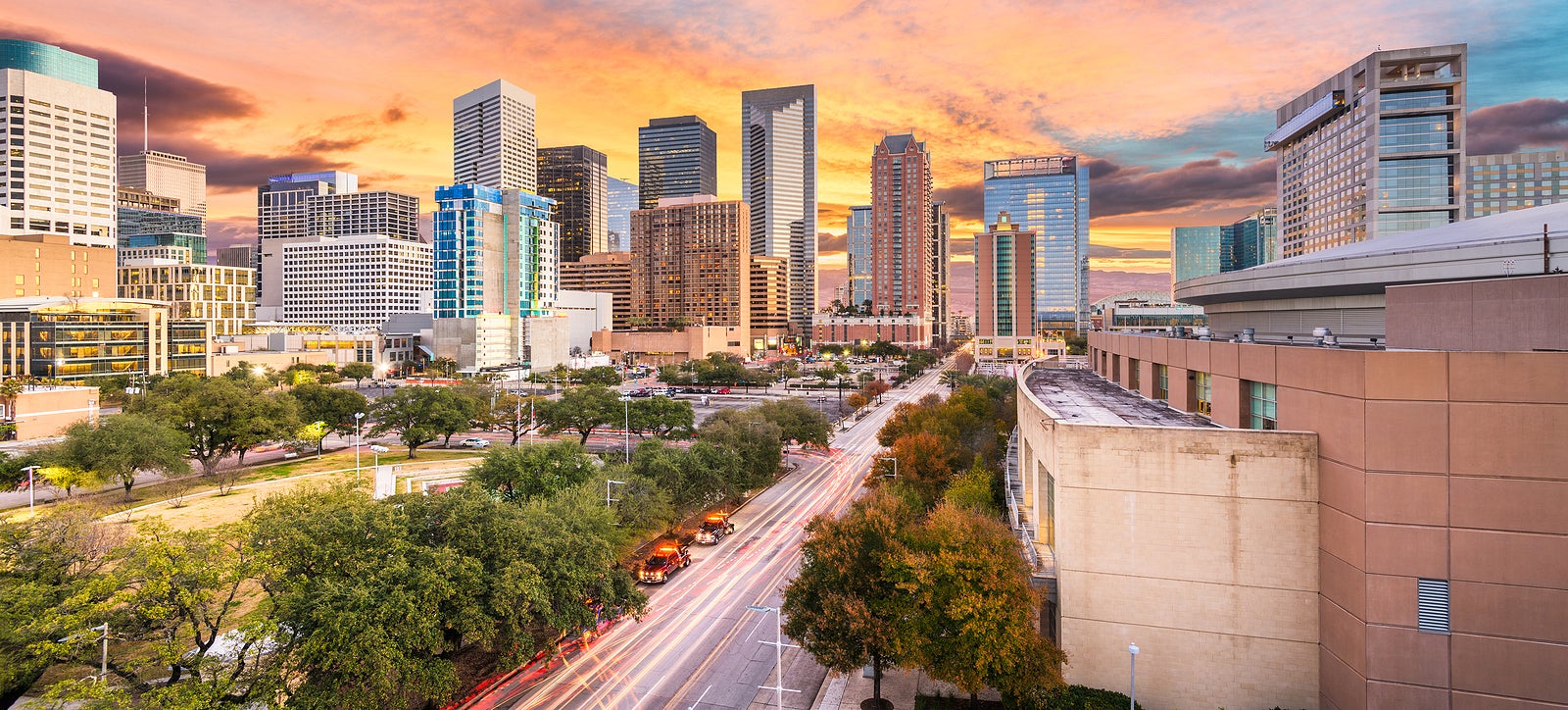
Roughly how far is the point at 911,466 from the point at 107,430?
56174 millimetres

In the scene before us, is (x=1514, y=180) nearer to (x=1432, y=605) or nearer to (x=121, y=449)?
(x=1432, y=605)

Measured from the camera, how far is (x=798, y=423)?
6831 centimetres

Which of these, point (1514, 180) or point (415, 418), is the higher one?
point (1514, 180)

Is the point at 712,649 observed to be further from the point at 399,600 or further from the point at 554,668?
the point at 399,600

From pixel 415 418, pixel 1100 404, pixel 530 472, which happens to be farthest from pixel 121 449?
pixel 1100 404

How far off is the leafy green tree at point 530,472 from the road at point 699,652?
8827 millimetres

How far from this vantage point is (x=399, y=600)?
21250 millimetres

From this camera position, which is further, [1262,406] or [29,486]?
[29,486]

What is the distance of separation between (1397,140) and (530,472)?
375 ft

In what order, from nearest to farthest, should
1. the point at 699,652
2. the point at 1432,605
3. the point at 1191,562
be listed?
the point at 1432,605, the point at 1191,562, the point at 699,652

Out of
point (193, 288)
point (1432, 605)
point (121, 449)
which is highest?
point (193, 288)

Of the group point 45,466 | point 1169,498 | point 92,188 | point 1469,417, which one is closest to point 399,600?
point 1169,498

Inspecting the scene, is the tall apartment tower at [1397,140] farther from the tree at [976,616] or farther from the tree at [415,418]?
the tree at [415,418]

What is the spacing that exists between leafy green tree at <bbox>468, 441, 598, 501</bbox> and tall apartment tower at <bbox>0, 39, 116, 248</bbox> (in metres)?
175
